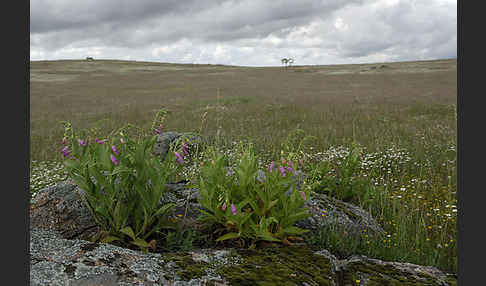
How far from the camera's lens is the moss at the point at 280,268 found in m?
2.61

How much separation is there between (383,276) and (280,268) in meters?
0.92

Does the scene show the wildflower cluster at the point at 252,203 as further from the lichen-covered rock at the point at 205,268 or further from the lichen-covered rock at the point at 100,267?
the lichen-covered rock at the point at 100,267

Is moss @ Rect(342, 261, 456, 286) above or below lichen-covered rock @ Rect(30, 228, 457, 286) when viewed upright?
below

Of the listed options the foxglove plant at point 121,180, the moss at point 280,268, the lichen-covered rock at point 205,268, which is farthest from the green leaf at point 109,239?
the moss at point 280,268

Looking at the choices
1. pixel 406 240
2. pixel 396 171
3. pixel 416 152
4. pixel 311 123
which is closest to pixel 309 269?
pixel 406 240

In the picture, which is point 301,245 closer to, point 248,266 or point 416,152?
point 248,266

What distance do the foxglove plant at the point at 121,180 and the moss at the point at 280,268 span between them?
0.96 metres

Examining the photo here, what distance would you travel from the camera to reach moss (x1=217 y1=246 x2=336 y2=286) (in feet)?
8.55

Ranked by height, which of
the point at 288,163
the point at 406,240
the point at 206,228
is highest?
→ the point at 288,163

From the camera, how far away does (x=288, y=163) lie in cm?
332

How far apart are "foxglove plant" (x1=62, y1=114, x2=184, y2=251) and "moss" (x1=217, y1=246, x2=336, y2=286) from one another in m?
0.96

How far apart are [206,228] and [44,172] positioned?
623 cm

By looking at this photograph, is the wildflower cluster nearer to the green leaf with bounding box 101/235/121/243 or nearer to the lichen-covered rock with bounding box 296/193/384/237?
the lichen-covered rock with bounding box 296/193/384/237

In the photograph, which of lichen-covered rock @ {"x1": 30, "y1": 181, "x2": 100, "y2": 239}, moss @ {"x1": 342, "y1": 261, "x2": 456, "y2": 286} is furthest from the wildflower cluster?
lichen-covered rock @ {"x1": 30, "y1": 181, "x2": 100, "y2": 239}
